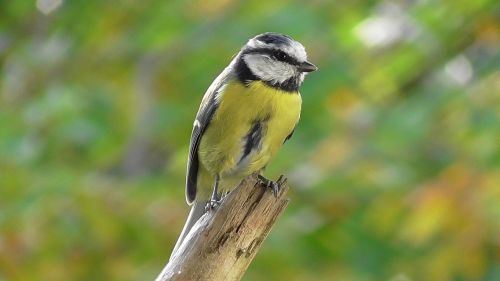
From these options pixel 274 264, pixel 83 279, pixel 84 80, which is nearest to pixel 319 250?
pixel 274 264

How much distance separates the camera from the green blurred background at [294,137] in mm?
5070

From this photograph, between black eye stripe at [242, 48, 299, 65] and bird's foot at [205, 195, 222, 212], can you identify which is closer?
bird's foot at [205, 195, 222, 212]

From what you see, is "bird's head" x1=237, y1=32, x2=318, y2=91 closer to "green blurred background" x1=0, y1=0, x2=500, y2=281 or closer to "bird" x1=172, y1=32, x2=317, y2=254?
"bird" x1=172, y1=32, x2=317, y2=254

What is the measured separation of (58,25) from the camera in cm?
623

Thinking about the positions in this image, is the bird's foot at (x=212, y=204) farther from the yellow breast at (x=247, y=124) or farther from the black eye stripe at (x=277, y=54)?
the black eye stripe at (x=277, y=54)

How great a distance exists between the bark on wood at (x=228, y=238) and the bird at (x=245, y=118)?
0.77m

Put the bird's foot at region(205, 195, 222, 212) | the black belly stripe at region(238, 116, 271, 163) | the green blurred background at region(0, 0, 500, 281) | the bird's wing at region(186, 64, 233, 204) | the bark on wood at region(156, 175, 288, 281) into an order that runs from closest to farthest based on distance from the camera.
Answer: the bark on wood at region(156, 175, 288, 281)
the bird's foot at region(205, 195, 222, 212)
the black belly stripe at region(238, 116, 271, 163)
the bird's wing at region(186, 64, 233, 204)
the green blurred background at region(0, 0, 500, 281)

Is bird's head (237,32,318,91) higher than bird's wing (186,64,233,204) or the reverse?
higher

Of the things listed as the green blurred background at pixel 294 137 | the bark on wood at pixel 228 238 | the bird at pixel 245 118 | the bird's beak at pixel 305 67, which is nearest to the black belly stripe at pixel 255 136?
the bird at pixel 245 118

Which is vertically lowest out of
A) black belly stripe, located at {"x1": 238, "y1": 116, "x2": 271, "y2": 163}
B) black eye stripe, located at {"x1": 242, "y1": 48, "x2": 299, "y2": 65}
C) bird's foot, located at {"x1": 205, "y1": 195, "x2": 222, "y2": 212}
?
bird's foot, located at {"x1": 205, "y1": 195, "x2": 222, "y2": 212}

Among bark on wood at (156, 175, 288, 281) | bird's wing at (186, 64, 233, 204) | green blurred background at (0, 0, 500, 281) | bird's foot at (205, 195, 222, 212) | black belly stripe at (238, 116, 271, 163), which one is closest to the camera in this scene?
bark on wood at (156, 175, 288, 281)

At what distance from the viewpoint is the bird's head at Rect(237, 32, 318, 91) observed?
13.3ft

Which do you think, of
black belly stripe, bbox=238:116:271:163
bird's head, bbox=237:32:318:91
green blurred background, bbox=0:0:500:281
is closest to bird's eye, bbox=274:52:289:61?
bird's head, bbox=237:32:318:91

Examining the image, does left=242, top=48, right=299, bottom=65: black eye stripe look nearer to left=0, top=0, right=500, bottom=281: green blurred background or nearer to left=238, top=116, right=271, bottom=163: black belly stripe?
left=238, top=116, right=271, bottom=163: black belly stripe
